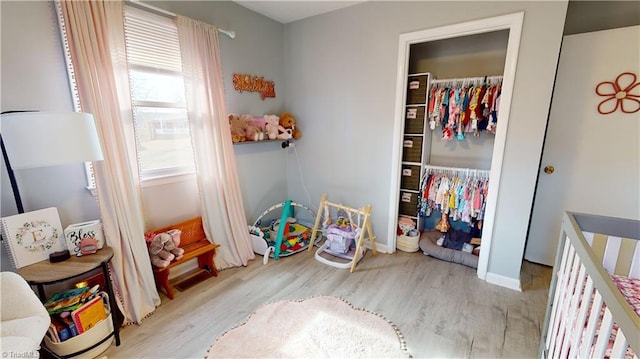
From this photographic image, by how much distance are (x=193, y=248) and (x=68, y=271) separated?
95cm

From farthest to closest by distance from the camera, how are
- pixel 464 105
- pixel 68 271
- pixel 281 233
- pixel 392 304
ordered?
pixel 281 233 < pixel 464 105 < pixel 392 304 < pixel 68 271

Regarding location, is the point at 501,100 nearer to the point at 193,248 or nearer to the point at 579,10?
the point at 579,10

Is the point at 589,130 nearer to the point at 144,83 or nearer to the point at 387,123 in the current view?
the point at 387,123

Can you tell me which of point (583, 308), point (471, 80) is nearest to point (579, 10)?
point (471, 80)

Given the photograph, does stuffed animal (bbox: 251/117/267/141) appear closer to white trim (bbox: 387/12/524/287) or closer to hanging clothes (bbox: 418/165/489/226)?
white trim (bbox: 387/12/524/287)

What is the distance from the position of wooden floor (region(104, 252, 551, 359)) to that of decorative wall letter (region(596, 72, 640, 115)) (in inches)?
59.8

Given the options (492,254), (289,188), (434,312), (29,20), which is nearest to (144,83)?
Result: (29,20)

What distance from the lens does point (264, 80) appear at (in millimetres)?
3010

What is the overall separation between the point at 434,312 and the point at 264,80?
8.97ft

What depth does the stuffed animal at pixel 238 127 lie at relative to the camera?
8.66ft

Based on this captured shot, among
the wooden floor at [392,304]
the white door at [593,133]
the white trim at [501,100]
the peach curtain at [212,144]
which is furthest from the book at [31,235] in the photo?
the white door at [593,133]

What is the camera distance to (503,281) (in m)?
2.36

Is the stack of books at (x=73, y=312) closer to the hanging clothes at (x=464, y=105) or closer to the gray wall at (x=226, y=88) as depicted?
the gray wall at (x=226, y=88)

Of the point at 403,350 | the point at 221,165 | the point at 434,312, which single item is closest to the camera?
the point at 403,350
